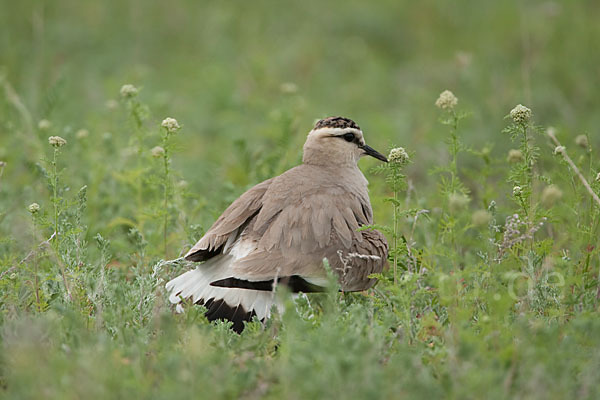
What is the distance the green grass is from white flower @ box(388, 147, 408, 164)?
0.22 feet

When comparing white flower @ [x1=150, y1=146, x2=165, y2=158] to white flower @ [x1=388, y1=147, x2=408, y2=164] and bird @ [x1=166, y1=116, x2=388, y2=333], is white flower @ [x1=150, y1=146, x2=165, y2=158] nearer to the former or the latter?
bird @ [x1=166, y1=116, x2=388, y2=333]

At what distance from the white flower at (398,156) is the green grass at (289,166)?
0.22ft

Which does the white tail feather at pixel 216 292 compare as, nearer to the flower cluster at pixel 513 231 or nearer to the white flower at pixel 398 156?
the white flower at pixel 398 156

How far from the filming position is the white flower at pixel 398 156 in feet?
11.9

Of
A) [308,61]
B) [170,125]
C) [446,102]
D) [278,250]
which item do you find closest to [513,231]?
[446,102]

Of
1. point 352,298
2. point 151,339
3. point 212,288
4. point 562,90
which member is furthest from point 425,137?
point 151,339

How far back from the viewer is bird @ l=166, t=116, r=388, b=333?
3.75 metres

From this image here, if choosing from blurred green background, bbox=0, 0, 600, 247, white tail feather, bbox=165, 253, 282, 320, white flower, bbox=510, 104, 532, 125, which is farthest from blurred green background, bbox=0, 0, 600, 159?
white flower, bbox=510, 104, 532, 125

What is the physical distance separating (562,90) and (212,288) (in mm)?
5498

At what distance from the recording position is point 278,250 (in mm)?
3805

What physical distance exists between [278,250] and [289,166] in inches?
63.8

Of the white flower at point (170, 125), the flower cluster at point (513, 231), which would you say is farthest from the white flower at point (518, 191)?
the white flower at point (170, 125)

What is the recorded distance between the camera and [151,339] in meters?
3.46

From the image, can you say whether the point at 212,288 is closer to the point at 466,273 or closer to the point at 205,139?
the point at 466,273
